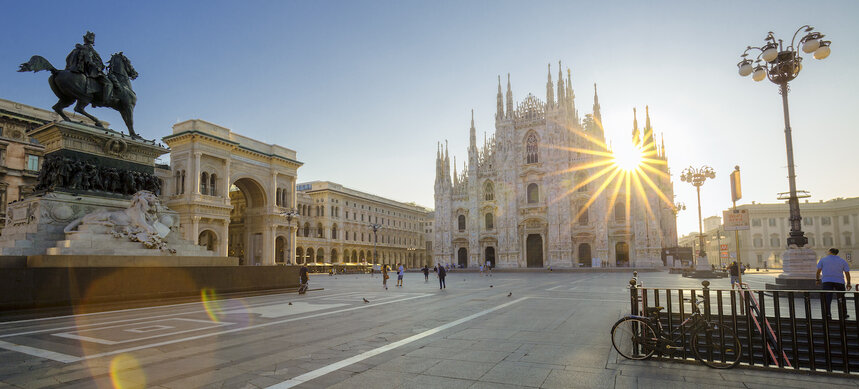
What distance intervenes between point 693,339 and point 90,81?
17415 mm

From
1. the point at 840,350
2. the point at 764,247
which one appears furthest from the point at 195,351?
the point at 764,247

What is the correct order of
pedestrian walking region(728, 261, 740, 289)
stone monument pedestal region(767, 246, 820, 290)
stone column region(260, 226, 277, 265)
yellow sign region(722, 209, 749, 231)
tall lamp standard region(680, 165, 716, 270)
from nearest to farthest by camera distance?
pedestrian walking region(728, 261, 740, 289), yellow sign region(722, 209, 749, 231), stone monument pedestal region(767, 246, 820, 290), tall lamp standard region(680, 165, 716, 270), stone column region(260, 226, 277, 265)

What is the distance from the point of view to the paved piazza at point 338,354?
5.05m

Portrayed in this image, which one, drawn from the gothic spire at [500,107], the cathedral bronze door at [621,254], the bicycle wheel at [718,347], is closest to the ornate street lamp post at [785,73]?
the bicycle wheel at [718,347]

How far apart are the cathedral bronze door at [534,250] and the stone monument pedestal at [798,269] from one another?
42.0 meters

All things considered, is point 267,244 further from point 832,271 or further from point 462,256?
point 832,271

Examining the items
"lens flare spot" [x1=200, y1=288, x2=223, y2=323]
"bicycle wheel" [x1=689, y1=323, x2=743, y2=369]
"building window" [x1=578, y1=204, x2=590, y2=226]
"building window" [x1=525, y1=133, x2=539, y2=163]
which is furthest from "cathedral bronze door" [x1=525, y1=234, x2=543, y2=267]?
"bicycle wheel" [x1=689, y1=323, x2=743, y2=369]

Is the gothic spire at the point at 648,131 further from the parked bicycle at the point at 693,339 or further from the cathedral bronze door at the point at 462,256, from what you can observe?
the parked bicycle at the point at 693,339

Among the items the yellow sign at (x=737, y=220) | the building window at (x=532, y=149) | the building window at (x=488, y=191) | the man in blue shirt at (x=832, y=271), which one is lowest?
the man in blue shirt at (x=832, y=271)

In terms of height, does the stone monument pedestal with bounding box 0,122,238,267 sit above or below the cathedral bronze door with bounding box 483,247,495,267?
above

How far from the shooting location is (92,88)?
14391mm

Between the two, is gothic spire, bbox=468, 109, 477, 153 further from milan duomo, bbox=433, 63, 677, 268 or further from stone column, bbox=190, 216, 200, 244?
stone column, bbox=190, 216, 200, 244

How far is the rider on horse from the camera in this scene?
14102 mm

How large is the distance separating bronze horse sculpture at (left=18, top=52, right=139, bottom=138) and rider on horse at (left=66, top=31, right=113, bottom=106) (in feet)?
0.22
